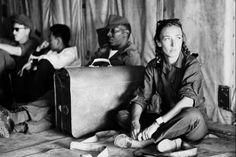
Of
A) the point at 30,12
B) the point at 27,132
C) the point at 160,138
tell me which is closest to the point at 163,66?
the point at 160,138

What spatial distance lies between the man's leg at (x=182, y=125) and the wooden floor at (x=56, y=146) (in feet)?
0.64

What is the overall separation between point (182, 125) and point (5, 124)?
64.2 inches

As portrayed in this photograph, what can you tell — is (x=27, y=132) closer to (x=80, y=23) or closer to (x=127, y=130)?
(x=127, y=130)

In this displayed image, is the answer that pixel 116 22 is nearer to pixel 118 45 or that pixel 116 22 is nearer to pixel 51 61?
pixel 118 45

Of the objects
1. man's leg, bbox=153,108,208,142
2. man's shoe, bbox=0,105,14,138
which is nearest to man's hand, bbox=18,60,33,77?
man's shoe, bbox=0,105,14,138

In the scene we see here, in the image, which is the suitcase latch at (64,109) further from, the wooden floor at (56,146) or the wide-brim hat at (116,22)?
the wide-brim hat at (116,22)

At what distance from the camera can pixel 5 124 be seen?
335cm

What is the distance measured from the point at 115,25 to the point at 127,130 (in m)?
1.28

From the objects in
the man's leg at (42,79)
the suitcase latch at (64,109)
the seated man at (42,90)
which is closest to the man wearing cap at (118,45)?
the seated man at (42,90)

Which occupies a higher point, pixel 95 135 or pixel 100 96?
pixel 100 96

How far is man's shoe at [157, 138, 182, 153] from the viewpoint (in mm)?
2730

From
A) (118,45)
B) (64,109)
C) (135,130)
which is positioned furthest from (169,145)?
(118,45)

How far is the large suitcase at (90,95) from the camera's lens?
3.21m

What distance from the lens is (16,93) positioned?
446 centimetres
